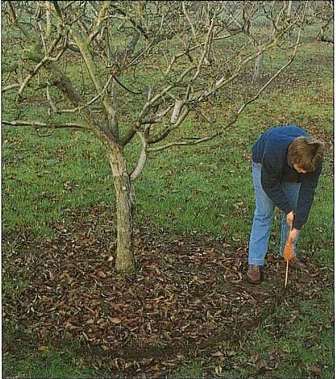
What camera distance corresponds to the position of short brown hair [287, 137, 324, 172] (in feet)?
13.5

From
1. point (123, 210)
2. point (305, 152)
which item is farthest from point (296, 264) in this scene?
point (123, 210)

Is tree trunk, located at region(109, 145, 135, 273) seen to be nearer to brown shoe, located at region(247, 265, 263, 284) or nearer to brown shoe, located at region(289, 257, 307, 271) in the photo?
brown shoe, located at region(247, 265, 263, 284)

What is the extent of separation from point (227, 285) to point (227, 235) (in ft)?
3.25

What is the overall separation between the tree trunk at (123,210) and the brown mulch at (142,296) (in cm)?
12

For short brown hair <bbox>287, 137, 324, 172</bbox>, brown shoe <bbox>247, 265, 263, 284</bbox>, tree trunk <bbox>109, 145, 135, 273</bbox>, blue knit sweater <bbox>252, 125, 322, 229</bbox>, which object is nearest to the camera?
short brown hair <bbox>287, 137, 324, 172</bbox>

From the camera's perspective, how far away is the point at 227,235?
5.65 meters

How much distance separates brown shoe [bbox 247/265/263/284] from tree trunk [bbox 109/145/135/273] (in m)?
0.92

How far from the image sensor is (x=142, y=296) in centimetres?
445

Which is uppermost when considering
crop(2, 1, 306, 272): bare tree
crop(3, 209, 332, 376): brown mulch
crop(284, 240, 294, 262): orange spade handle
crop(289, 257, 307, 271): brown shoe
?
crop(2, 1, 306, 272): bare tree

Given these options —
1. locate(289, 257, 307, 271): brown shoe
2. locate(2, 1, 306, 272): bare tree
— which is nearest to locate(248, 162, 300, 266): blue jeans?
locate(289, 257, 307, 271): brown shoe

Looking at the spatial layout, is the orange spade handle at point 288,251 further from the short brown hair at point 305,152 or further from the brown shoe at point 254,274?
the short brown hair at point 305,152

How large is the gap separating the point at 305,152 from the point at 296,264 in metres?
1.33

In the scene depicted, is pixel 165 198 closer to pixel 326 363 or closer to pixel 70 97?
pixel 70 97

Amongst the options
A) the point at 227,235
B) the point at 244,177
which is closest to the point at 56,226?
the point at 227,235
